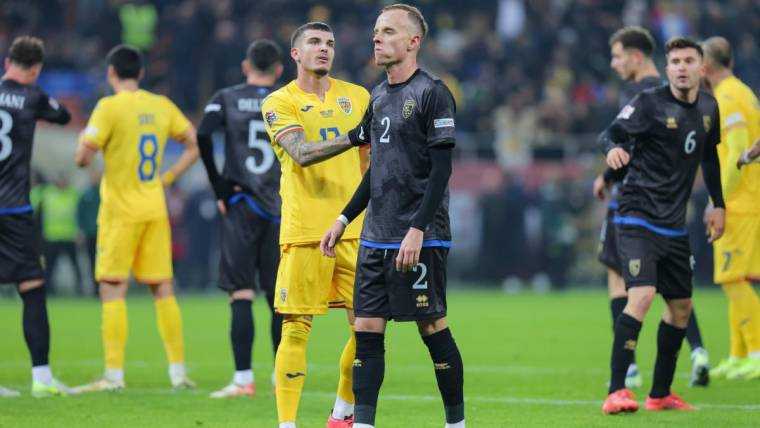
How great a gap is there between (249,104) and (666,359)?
3.81m

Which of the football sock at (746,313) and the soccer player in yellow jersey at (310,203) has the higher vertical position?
the soccer player in yellow jersey at (310,203)

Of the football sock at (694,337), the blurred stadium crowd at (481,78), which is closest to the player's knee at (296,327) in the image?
the football sock at (694,337)

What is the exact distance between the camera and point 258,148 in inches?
397

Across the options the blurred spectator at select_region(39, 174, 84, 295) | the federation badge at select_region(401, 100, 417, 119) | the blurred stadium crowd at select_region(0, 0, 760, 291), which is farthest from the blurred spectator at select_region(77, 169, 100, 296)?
the federation badge at select_region(401, 100, 417, 119)

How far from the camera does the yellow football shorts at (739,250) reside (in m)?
10.8

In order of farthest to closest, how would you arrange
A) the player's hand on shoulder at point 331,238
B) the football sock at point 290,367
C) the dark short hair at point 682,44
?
1. the dark short hair at point 682,44
2. the football sock at point 290,367
3. the player's hand on shoulder at point 331,238

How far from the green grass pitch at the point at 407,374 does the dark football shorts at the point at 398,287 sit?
4.95 ft

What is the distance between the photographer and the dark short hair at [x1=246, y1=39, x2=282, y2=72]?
401 inches

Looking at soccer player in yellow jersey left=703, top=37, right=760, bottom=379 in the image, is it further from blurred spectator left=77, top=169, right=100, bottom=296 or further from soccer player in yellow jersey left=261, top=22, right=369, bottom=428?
blurred spectator left=77, top=169, right=100, bottom=296

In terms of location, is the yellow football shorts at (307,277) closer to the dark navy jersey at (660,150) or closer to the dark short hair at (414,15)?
the dark short hair at (414,15)

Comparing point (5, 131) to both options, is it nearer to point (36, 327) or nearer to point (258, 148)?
point (36, 327)

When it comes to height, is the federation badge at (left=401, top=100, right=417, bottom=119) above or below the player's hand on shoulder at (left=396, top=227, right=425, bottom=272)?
above

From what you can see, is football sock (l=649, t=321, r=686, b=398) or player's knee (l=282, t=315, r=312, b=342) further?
football sock (l=649, t=321, r=686, b=398)

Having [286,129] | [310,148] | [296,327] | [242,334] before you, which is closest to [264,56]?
[242,334]
